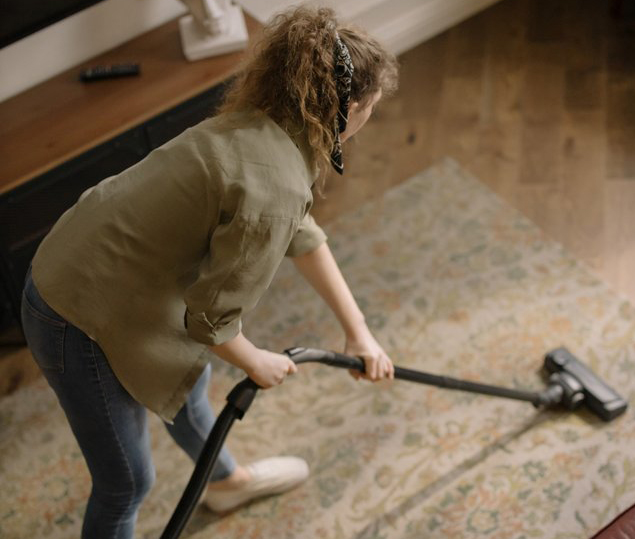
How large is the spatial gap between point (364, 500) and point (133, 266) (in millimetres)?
978

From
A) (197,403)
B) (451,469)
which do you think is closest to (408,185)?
(451,469)

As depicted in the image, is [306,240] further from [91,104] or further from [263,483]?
[91,104]

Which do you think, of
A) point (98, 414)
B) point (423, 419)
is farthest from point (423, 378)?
point (98, 414)

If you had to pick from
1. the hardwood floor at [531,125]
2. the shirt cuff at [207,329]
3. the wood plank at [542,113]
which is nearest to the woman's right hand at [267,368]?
the shirt cuff at [207,329]

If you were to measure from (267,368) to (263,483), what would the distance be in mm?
621

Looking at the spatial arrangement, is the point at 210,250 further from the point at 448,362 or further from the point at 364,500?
the point at 448,362

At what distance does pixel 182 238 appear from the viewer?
1282mm

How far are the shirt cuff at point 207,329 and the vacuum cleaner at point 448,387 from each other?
0.62ft

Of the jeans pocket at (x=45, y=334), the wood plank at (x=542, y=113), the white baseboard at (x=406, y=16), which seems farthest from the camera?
the white baseboard at (x=406, y=16)

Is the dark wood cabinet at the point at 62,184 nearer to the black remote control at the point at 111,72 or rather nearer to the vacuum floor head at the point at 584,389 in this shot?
the black remote control at the point at 111,72

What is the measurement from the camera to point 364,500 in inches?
81.2

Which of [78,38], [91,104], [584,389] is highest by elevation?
[78,38]

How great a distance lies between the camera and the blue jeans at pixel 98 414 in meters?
1.41

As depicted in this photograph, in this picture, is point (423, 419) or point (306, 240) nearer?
point (306, 240)
